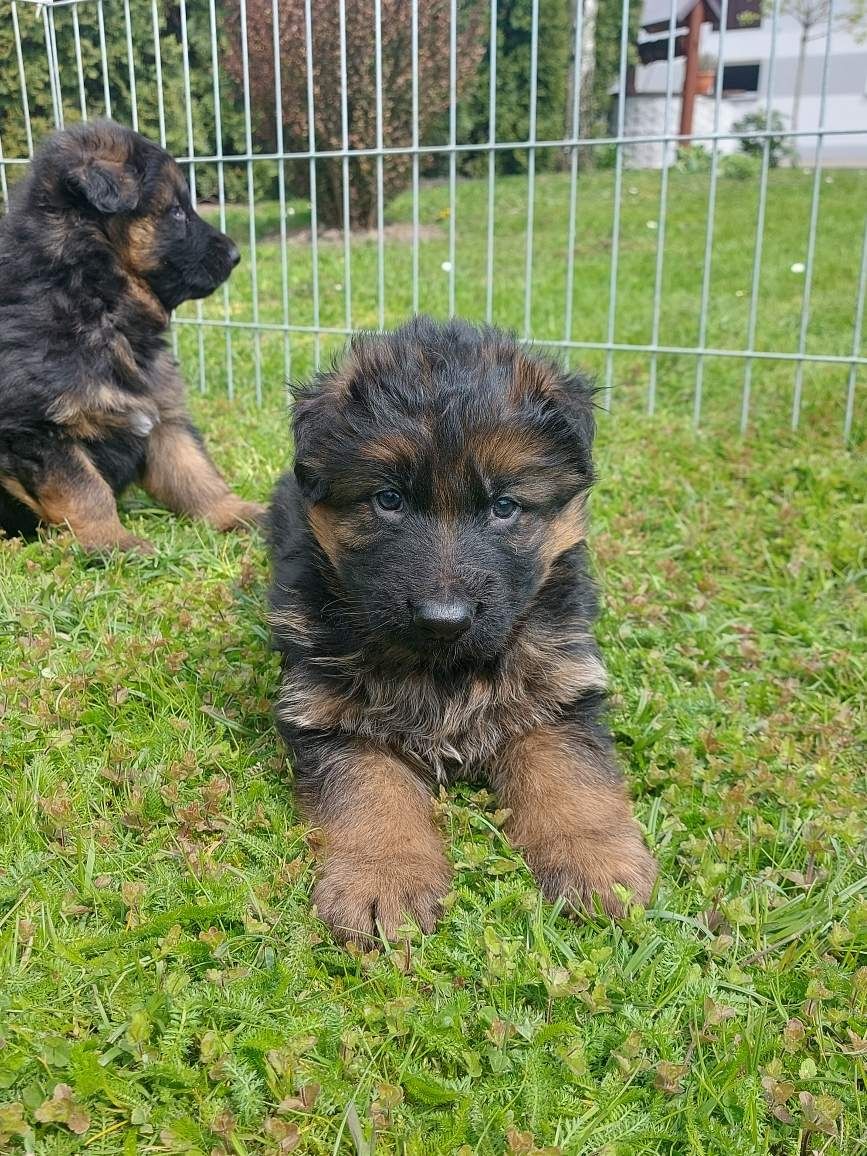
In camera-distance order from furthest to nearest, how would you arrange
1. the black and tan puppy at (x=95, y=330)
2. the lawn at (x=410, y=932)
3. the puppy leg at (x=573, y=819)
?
the black and tan puppy at (x=95, y=330), the puppy leg at (x=573, y=819), the lawn at (x=410, y=932)

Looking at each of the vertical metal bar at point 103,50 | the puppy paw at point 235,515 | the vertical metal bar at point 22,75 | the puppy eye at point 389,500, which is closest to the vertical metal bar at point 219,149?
the vertical metal bar at point 103,50

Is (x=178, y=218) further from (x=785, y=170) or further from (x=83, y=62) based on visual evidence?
(x=785, y=170)

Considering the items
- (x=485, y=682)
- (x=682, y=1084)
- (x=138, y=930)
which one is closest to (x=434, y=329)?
(x=485, y=682)

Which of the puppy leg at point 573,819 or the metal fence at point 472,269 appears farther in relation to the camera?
the metal fence at point 472,269

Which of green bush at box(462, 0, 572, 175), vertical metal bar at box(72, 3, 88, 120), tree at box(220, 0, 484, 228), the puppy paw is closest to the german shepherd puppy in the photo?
the puppy paw

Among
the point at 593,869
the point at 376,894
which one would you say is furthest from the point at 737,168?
the point at 376,894

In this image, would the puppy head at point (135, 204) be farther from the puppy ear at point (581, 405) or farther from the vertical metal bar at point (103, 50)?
the vertical metal bar at point (103, 50)

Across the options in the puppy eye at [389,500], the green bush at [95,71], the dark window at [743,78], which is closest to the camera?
the puppy eye at [389,500]
